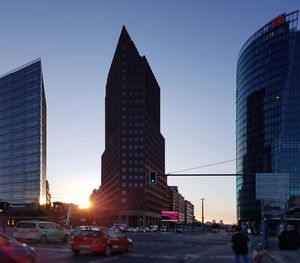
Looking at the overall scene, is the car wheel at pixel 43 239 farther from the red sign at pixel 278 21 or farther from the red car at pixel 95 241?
the red sign at pixel 278 21

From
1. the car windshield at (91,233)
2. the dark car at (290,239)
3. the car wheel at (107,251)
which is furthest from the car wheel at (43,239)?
the dark car at (290,239)

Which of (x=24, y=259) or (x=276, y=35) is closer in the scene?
(x=24, y=259)

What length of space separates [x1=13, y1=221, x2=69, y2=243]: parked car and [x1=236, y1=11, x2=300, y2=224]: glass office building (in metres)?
110

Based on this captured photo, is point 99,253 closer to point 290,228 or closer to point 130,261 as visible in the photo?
point 130,261

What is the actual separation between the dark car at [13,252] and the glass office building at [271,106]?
445 ft

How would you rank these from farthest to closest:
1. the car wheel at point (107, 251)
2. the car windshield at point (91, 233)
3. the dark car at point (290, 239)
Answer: the car windshield at point (91, 233)
the car wheel at point (107, 251)
the dark car at point (290, 239)

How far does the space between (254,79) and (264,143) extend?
863 inches

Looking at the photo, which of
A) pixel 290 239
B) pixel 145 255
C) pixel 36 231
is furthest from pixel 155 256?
pixel 36 231

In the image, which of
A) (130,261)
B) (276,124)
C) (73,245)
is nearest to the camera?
(130,261)

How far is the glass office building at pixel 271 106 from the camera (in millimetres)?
161125

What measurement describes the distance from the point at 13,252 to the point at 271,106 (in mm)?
157704

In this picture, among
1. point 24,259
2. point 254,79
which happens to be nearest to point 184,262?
point 24,259

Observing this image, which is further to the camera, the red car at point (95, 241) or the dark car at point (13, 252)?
the red car at point (95, 241)

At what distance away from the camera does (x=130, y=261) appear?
2534 centimetres
